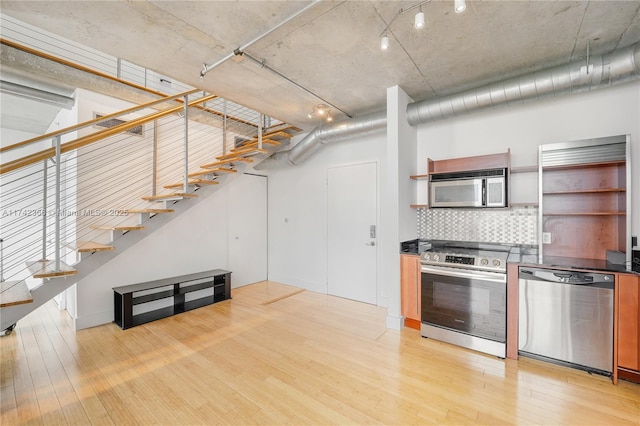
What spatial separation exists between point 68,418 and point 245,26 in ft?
10.9

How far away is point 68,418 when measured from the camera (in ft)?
6.33

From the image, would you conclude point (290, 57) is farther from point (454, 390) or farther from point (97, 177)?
point (454, 390)

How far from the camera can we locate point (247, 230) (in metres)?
5.46

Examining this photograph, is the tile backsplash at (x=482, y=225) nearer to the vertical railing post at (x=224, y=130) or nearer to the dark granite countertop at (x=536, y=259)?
the dark granite countertop at (x=536, y=259)

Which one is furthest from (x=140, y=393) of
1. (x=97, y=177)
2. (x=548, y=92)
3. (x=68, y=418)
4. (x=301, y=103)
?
(x=548, y=92)

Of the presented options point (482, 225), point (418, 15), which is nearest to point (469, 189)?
point (482, 225)

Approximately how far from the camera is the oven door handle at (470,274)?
277cm

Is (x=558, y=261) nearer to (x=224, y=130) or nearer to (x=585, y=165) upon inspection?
(x=585, y=165)

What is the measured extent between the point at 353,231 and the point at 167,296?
2966 millimetres

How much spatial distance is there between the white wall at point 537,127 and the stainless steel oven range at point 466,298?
127cm

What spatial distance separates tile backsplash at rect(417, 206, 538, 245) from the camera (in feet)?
10.5

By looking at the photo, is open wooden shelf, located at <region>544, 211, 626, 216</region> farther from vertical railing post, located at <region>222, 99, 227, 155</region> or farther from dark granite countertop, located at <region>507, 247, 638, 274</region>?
vertical railing post, located at <region>222, 99, 227, 155</region>

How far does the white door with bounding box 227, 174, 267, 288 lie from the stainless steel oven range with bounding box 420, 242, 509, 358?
11.4 ft

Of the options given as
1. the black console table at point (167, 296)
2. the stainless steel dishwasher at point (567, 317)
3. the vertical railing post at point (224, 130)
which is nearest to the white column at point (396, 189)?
the stainless steel dishwasher at point (567, 317)
